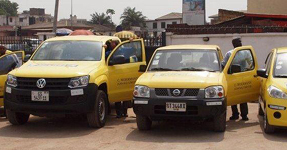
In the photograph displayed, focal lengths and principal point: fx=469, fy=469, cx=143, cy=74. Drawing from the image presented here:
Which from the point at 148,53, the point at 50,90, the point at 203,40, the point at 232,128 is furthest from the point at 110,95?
the point at 203,40

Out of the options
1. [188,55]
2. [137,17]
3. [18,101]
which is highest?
[137,17]

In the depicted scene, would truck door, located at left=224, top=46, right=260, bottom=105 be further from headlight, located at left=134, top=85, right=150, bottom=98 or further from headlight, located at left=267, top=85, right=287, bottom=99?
headlight, located at left=134, top=85, right=150, bottom=98

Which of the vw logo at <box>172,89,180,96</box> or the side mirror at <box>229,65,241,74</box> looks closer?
the vw logo at <box>172,89,180,96</box>

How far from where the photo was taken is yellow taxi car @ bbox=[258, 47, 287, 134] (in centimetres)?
803

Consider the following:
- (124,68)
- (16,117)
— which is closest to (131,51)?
(124,68)

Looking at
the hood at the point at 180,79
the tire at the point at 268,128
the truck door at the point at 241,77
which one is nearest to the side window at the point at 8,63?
the hood at the point at 180,79

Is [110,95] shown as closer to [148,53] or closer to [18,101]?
[18,101]

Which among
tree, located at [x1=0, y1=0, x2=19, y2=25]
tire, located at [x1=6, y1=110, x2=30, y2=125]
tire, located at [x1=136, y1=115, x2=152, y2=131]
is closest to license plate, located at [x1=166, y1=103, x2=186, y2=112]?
tire, located at [x1=136, y1=115, x2=152, y2=131]

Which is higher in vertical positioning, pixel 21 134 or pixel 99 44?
pixel 99 44

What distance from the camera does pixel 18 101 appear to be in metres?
8.77

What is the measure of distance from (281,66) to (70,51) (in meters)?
4.31

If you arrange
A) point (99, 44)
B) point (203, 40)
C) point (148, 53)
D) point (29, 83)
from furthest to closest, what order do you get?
1. point (203, 40)
2. point (148, 53)
3. point (99, 44)
4. point (29, 83)

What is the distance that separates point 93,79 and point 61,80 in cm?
62

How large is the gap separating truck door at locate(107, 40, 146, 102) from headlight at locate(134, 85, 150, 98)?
1.44 metres
